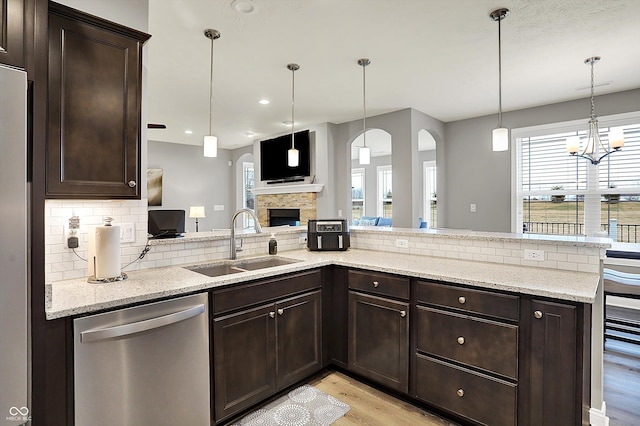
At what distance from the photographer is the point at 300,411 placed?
2100 millimetres

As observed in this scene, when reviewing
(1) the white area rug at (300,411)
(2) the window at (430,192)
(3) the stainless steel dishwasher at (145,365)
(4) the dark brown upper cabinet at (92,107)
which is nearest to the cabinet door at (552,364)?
(1) the white area rug at (300,411)

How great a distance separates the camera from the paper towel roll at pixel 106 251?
1.80 meters

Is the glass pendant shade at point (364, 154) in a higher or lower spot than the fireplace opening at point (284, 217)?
higher

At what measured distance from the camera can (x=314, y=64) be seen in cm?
342

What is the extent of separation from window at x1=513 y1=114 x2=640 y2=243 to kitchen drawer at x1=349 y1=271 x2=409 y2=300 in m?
3.91

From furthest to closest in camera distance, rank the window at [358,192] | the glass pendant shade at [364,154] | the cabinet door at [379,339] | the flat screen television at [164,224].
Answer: the window at [358,192] → the glass pendant shade at [364,154] → the flat screen television at [164,224] → the cabinet door at [379,339]

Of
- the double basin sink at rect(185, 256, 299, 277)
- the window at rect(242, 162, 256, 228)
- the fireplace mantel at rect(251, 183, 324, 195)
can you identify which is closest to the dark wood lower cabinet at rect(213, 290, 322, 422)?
the double basin sink at rect(185, 256, 299, 277)

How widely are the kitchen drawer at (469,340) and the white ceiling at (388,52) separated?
2.17 metres

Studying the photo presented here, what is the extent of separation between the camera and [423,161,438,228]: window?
843 cm

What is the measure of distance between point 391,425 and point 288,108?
422cm

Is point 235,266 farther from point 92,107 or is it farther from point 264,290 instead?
point 92,107

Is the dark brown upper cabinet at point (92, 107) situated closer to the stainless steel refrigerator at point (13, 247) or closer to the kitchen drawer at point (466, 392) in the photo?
the stainless steel refrigerator at point (13, 247)

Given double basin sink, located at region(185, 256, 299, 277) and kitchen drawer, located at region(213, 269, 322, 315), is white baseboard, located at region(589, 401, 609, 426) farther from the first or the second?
double basin sink, located at region(185, 256, 299, 277)

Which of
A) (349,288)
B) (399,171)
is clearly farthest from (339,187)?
(349,288)
